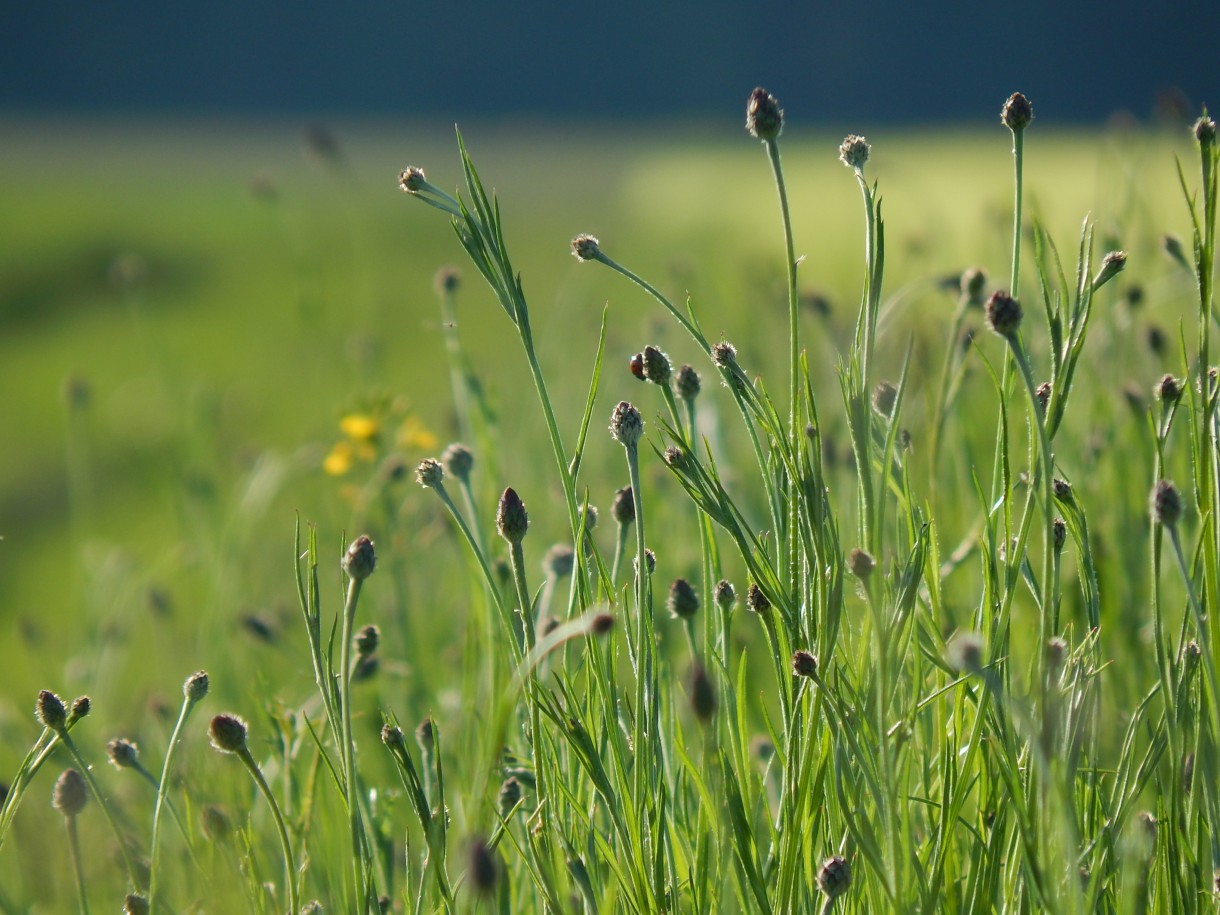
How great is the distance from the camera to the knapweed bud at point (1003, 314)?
0.30 meters

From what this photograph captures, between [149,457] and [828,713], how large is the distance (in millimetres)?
1427

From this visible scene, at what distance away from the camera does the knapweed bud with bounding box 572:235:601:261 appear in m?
0.38

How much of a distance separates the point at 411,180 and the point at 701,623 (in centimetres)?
44

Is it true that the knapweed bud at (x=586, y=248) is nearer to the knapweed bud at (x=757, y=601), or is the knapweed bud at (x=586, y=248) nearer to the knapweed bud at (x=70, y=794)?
the knapweed bud at (x=757, y=601)

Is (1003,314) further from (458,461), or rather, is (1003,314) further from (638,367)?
(458,461)

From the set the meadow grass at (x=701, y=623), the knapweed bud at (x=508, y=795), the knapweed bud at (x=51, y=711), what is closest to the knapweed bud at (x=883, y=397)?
the meadow grass at (x=701, y=623)

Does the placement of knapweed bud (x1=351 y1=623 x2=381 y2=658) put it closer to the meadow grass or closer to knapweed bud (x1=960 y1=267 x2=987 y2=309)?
the meadow grass

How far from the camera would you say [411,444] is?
0.93 meters

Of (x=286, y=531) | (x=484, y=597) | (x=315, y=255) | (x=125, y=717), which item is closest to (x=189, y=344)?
(x=315, y=255)

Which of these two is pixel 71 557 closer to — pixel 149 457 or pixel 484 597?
pixel 149 457

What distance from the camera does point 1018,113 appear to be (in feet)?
1.23

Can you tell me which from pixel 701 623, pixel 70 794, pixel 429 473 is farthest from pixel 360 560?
pixel 701 623

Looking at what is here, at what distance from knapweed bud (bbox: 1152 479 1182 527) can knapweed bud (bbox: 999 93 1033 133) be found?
5.2 inches

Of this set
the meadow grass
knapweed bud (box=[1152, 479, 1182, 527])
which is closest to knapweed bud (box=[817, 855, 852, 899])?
the meadow grass
